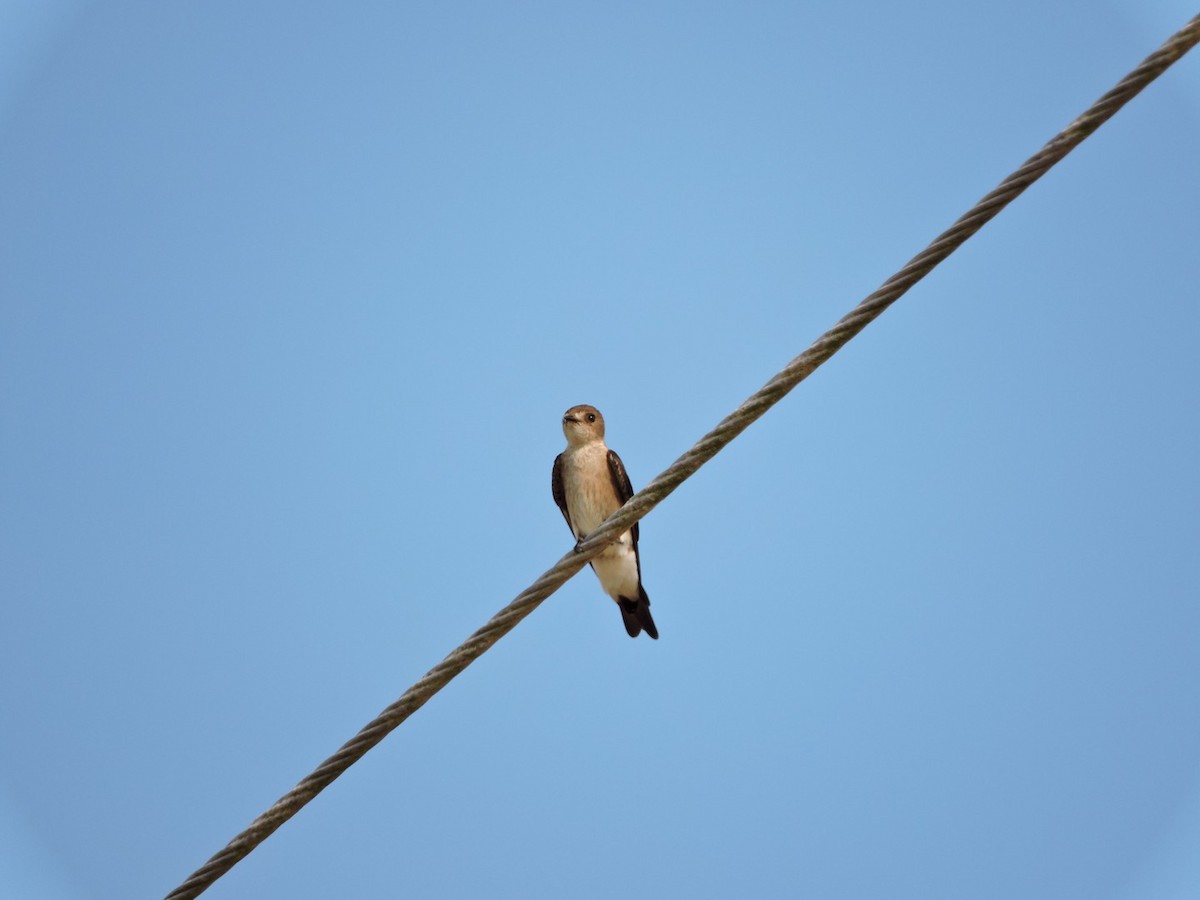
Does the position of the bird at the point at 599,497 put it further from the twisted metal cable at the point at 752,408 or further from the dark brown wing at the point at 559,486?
the twisted metal cable at the point at 752,408

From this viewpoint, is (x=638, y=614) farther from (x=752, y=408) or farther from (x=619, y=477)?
(x=752, y=408)

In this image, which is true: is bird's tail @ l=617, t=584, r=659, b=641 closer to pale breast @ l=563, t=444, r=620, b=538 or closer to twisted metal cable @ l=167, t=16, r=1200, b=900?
pale breast @ l=563, t=444, r=620, b=538

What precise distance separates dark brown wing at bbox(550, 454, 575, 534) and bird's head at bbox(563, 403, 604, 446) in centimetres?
17

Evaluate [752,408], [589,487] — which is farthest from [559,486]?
[752,408]

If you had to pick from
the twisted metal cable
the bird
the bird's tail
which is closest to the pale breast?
the bird

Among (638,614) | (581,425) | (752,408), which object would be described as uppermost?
(581,425)

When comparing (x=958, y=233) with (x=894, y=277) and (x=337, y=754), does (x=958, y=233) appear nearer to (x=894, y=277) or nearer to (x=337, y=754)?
(x=894, y=277)

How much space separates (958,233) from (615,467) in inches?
196

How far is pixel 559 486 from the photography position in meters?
8.88

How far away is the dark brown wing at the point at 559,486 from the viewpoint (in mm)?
8859

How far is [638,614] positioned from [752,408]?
196 inches

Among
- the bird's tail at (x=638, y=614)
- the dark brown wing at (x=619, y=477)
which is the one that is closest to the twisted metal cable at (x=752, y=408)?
the dark brown wing at (x=619, y=477)

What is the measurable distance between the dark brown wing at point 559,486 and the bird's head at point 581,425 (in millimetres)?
175

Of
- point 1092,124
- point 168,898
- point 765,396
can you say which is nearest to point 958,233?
point 1092,124
